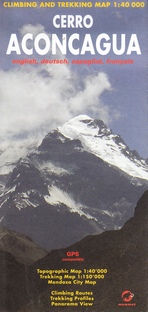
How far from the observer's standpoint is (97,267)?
189 inches

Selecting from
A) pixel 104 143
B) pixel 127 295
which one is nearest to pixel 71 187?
pixel 104 143

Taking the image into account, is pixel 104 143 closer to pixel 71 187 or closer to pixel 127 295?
pixel 71 187

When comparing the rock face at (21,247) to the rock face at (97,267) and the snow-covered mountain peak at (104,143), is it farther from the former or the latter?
the snow-covered mountain peak at (104,143)

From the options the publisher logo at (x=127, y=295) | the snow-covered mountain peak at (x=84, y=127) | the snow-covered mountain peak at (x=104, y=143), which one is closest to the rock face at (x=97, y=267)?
the publisher logo at (x=127, y=295)

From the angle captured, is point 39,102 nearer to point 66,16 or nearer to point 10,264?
point 66,16

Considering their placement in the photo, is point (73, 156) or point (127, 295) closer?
point (127, 295)

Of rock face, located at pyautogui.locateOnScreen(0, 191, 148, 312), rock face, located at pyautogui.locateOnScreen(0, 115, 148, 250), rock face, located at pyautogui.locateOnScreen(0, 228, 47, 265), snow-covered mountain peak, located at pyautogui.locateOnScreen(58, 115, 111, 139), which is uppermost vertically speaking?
snow-covered mountain peak, located at pyautogui.locateOnScreen(58, 115, 111, 139)

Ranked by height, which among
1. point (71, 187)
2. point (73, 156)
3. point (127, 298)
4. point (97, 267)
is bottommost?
point (127, 298)

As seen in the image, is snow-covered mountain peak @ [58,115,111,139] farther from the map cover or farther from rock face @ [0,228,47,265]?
rock face @ [0,228,47,265]

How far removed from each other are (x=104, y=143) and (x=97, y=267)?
850mm

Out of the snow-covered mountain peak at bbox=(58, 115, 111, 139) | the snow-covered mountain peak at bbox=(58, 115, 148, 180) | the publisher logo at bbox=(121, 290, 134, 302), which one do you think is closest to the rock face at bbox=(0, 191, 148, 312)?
the publisher logo at bbox=(121, 290, 134, 302)

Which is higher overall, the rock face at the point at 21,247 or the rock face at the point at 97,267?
the rock face at the point at 21,247

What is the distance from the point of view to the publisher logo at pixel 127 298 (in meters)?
4.78

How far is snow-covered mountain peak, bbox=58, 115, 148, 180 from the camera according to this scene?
4879 mm
